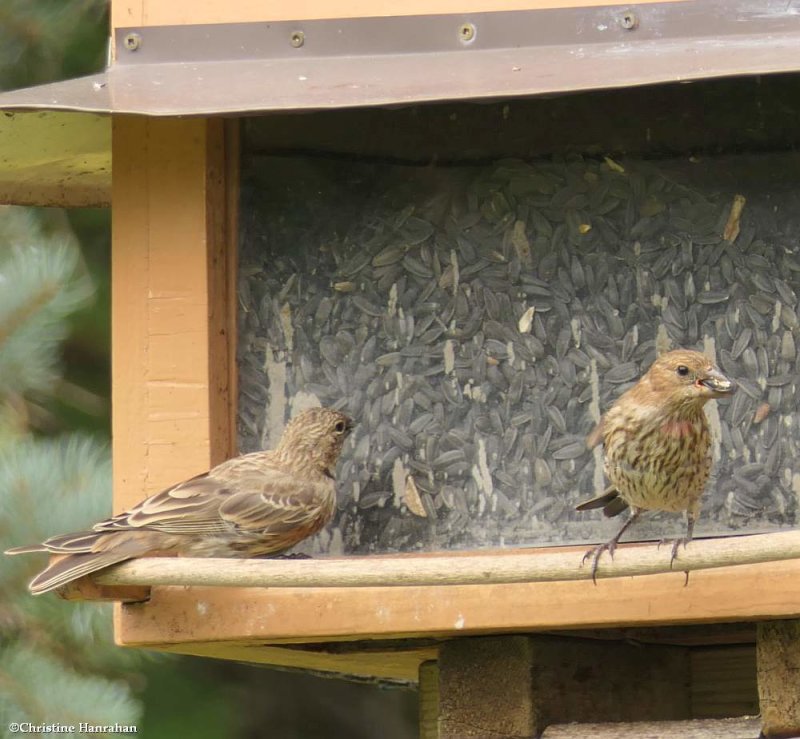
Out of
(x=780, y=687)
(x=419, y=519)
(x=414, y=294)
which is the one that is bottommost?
(x=780, y=687)

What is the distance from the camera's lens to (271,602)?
5.20 meters

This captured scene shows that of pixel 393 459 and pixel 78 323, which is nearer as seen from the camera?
pixel 393 459

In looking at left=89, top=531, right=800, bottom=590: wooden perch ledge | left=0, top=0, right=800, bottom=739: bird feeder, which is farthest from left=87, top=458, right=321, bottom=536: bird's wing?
left=89, top=531, right=800, bottom=590: wooden perch ledge

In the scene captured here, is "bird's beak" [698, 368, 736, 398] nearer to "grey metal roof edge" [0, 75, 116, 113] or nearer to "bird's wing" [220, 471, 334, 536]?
"bird's wing" [220, 471, 334, 536]

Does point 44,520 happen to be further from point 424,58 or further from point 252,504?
point 424,58

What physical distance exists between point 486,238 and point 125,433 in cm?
111

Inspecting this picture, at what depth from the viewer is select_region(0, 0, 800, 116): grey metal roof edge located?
4.73 m

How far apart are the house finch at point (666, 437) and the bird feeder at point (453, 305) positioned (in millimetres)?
184

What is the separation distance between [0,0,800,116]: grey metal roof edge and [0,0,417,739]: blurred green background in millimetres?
638

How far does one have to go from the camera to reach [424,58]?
16.5 feet

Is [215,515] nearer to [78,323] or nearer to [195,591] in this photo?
[195,591]

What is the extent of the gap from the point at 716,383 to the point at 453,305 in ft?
2.70

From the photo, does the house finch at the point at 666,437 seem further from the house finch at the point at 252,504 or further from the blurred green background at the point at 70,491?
the blurred green background at the point at 70,491

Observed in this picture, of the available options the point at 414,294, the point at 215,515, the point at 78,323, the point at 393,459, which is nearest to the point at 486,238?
the point at 414,294
